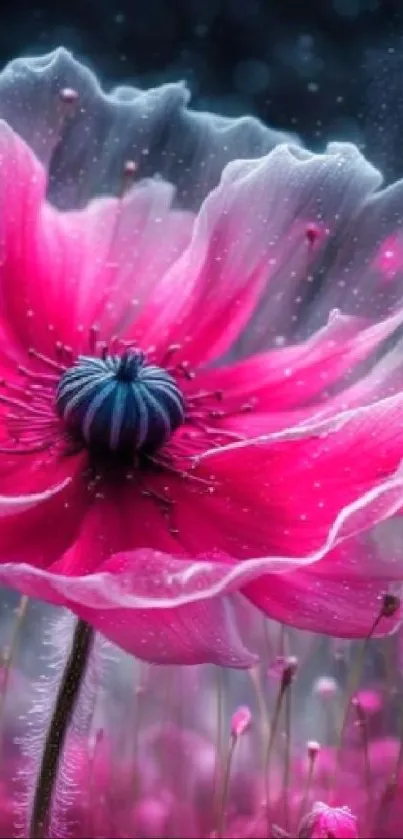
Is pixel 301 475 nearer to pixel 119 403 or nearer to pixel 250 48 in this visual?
pixel 119 403

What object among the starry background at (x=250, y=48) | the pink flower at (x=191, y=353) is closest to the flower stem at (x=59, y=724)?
the pink flower at (x=191, y=353)

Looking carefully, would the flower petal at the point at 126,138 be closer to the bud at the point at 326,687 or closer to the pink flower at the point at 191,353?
the pink flower at the point at 191,353

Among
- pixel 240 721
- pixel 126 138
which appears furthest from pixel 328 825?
pixel 126 138

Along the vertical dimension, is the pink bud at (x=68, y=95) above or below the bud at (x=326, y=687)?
above

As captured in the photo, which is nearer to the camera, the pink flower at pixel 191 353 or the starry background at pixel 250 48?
the pink flower at pixel 191 353

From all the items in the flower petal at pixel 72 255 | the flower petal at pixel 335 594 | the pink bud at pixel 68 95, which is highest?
the pink bud at pixel 68 95

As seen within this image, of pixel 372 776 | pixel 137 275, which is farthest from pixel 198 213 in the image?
pixel 372 776
